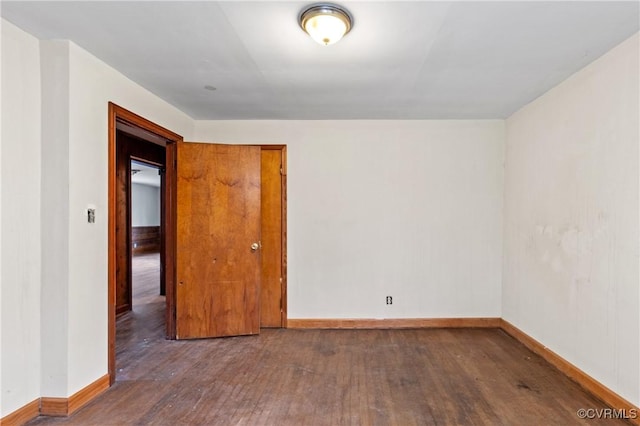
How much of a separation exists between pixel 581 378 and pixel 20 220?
397 cm

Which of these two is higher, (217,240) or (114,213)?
(114,213)

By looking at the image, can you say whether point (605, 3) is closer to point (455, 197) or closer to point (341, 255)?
point (455, 197)

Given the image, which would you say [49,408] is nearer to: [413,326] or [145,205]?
[413,326]

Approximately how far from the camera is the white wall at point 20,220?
1880 millimetres

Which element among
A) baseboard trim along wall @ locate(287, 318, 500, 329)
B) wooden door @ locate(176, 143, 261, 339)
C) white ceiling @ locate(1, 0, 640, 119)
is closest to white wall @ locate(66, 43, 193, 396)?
white ceiling @ locate(1, 0, 640, 119)

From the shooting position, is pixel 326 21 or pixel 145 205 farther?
pixel 145 205

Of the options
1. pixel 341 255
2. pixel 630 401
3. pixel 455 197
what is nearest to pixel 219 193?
pixel 341 255

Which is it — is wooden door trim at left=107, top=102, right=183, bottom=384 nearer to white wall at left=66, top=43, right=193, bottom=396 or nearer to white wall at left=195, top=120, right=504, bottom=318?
white wall at left=66, top=43, right=193, bottom=396

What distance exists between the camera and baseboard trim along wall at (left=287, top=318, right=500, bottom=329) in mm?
3680

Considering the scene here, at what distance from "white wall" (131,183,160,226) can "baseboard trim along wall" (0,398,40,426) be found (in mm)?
9734

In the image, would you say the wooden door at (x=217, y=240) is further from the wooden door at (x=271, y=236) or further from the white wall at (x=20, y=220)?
the white wall at (x=20, y=220)

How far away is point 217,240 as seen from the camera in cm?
335

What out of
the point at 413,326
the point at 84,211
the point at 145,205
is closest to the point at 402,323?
the point at 413,326

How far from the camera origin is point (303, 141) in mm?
3750
